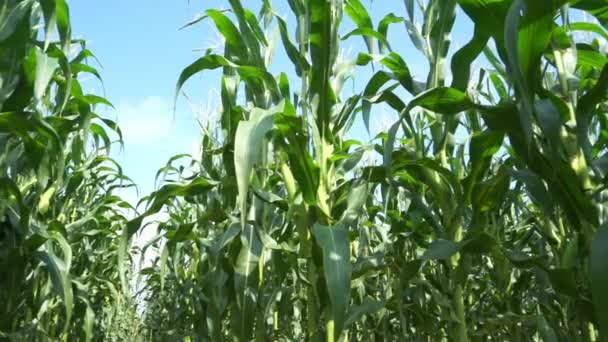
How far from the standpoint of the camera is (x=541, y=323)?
1.66 m

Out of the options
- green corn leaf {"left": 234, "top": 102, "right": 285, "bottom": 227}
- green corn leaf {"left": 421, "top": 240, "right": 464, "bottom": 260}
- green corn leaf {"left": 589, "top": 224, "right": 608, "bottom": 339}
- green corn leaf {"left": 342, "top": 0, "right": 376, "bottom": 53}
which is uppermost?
green corn leaf {"left": 342, "top": 0, "right": 376, "bottom": 53}

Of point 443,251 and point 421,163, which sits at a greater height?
point 421,163

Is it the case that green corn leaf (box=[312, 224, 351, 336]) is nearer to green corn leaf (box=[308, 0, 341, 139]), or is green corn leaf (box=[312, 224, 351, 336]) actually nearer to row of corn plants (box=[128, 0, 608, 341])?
row of corn plants (box=[128, 0, 608, 341])

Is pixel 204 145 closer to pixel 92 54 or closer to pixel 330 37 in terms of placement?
pixel 92 54

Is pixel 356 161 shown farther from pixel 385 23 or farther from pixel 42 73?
pixel 42 73

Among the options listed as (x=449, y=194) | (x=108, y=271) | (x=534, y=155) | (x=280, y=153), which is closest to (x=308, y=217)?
(x=280, y=153)

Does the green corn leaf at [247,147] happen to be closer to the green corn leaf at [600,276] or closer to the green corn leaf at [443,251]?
the green corn leaf at [443,251]

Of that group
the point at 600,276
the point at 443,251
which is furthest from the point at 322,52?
the point at 600,276

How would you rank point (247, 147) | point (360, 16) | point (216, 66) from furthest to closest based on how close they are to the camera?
point (360, 16), point (216, 66), point (247, 147)

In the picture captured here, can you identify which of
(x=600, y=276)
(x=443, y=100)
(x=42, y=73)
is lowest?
(x=600, y=276)

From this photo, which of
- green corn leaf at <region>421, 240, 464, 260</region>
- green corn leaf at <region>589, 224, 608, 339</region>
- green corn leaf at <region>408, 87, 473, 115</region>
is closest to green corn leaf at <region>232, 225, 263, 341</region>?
green corn leaf at <region>421, 240, 464, 260</region>

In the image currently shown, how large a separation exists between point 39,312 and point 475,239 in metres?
2.23

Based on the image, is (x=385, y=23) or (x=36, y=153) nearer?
(x=36, y=153)

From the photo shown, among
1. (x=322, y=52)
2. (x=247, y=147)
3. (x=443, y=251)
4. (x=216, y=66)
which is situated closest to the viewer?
(x=247, y=147)
